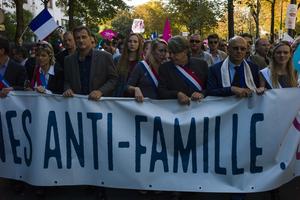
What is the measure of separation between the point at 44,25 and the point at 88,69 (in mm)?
2431

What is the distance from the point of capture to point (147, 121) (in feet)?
16.8

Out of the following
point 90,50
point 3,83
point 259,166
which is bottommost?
point 259,166

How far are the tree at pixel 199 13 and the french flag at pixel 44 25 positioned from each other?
90.5 ft

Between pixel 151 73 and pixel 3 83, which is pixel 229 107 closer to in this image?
pixel 151 73

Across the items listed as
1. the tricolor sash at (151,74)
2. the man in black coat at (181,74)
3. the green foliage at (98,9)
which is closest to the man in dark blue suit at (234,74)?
the man in black coat at (181,74)

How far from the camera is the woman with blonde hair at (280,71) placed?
523 centimetres

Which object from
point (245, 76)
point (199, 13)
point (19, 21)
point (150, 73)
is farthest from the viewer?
point (199, 13)

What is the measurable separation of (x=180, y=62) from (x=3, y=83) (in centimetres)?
217

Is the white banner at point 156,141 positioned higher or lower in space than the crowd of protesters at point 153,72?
lower

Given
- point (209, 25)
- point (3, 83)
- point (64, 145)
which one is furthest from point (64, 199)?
point (209, 25)

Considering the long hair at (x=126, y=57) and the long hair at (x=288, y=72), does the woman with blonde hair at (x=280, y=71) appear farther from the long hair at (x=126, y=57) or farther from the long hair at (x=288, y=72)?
the long hair at (x=126, y=57)

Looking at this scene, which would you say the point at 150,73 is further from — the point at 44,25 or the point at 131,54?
the point at 44,25

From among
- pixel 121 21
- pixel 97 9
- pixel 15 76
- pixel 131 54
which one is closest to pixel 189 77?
pixel 131 54

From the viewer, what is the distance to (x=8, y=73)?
232 inches
